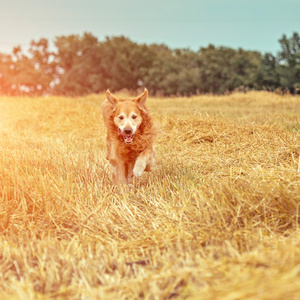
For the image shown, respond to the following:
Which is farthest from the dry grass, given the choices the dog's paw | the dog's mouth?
the dog's mouth

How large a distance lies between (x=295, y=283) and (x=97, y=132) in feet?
28.2

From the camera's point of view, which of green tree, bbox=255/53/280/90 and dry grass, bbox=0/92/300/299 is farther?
green tree, bbox=255/53/280/90

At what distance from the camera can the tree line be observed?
109 ft

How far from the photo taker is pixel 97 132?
1036 centimetres

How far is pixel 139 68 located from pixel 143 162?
127 ft

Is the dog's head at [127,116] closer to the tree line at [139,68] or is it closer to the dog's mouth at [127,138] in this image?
the dog's mouth at [127,138]

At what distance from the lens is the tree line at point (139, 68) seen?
3309cm

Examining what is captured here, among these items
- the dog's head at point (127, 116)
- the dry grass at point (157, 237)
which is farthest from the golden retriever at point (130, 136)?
the dry grass at point (157, 237)

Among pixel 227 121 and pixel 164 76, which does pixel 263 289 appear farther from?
pixel 164 76

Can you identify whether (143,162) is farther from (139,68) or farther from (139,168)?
(139,68)

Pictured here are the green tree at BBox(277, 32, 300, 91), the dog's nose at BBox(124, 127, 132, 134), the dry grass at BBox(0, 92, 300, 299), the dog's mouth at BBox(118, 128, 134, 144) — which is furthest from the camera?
the green tree at BBox(277, 32, 300, 91)

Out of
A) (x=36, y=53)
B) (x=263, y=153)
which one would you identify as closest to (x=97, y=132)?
(x=263, y=153)

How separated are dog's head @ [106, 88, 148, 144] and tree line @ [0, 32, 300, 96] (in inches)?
1119

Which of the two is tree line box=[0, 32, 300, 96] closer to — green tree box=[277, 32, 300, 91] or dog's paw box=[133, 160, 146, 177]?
green tree box=[277, 32, 300, 91]
